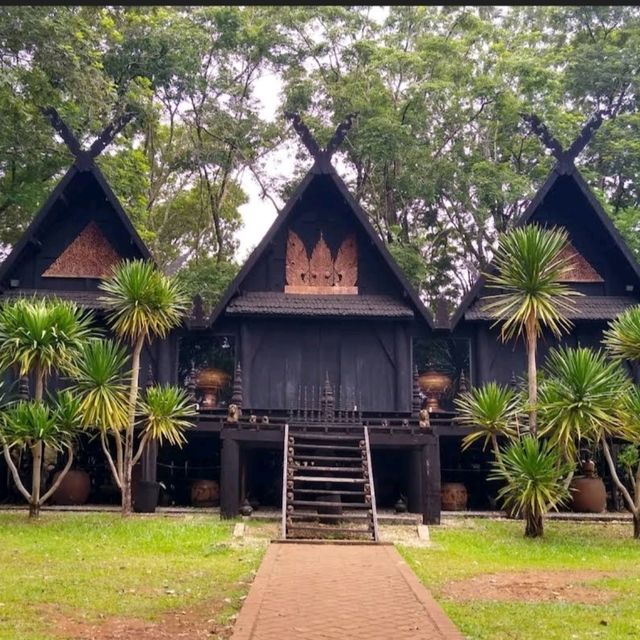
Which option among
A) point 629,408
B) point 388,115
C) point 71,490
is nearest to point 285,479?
point 71,490

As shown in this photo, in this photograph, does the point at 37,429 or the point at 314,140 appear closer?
the point at 37,429

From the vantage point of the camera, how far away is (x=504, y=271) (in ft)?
49.0

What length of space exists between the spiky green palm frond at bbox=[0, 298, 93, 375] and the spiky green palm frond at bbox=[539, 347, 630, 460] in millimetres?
7905

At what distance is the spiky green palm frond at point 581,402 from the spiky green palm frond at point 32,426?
26.0 feet

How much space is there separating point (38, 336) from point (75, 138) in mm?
5169

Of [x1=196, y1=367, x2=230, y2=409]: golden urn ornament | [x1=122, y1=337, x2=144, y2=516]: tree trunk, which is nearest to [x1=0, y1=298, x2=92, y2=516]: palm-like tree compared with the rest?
[x1=122, y1=337, x2=144, y2=516]: tree trunk

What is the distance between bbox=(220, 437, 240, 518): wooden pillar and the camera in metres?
14.9

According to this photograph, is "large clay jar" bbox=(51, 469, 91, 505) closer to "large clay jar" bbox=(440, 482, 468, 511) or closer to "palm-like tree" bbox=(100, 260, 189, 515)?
"palm-like tree" bbox=(100, 260, 189, 515)

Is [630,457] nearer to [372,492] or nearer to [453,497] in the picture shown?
[453,497]

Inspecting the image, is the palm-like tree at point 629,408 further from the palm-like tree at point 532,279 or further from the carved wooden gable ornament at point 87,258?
the carved wooden gable ornament at point 87,258

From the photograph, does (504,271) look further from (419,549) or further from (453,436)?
(419,549)

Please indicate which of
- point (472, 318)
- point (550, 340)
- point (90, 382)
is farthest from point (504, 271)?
point (90, 382)

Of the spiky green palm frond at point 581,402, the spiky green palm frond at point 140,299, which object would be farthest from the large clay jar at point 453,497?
the spiky green palm frond at point 140,299

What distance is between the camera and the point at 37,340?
14.4m
